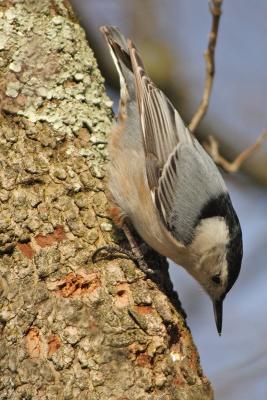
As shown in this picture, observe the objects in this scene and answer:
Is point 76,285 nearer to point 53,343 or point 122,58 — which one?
point 53,343

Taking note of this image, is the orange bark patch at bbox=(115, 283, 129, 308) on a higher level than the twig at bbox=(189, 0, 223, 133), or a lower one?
lower

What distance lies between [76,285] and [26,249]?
23 cm

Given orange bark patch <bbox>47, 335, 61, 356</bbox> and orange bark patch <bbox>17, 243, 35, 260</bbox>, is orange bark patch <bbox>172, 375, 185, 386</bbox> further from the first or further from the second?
orange bark patch <bbox>17, 243, 35, 260</bbox>

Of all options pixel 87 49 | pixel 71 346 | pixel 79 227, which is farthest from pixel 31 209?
pixel 87 49

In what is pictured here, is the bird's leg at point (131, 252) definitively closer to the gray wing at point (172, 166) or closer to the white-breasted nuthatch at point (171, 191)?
the white-breasted nuthatch at point (171, 191)

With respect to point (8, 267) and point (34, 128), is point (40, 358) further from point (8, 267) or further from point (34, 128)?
point (34, 128)

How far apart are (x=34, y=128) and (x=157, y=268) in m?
0.80

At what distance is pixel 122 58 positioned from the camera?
351 cm

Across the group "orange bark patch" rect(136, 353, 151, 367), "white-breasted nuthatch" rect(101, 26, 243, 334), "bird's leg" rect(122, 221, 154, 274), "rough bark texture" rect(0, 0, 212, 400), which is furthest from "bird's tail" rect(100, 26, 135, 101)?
"orange bark patch" rect(136, 353, 151, 367)

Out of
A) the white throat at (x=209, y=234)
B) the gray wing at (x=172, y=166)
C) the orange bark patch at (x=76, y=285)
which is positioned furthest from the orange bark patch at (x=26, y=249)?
the white throat at (x=209, y=234)

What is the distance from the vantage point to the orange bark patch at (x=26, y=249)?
8.17 feet

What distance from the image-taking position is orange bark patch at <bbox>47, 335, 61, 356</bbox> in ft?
7.63

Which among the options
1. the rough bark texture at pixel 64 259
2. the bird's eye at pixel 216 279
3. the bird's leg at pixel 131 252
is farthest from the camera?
the bird's eye at pixel 216 279

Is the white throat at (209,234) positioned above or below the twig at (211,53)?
below
